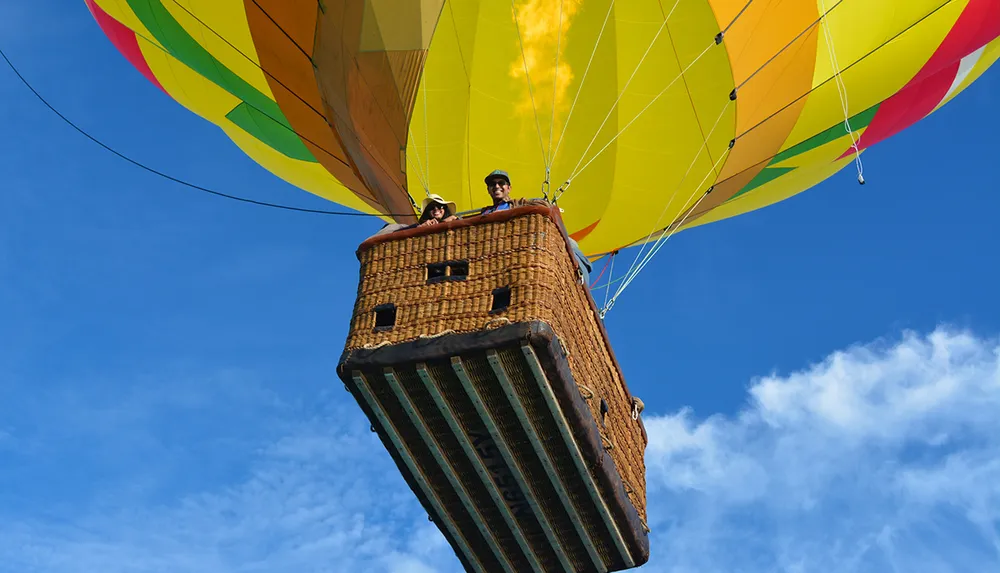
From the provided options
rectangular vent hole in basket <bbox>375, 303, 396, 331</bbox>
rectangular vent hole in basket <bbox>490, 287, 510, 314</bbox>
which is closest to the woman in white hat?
rectangular vent hole in basket <bbox>375, 303, 396, 331</bbox>

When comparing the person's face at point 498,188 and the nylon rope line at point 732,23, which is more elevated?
the nylon rope line at point 732,23

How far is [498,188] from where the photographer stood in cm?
638

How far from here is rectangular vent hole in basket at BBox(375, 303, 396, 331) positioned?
5.82 m

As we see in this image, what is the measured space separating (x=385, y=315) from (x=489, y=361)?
A: 579 mm

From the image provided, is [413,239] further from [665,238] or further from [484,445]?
[665,238]

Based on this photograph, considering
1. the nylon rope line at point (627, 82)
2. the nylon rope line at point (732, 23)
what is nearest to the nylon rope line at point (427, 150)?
the nylon rope line at point (627, 82)

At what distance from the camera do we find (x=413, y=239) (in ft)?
19.7

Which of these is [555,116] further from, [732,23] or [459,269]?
[459,269]

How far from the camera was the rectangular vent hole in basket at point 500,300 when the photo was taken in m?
5.62

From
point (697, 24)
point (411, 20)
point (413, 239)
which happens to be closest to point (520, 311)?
point (413, 239)

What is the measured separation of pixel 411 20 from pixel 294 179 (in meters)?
2.50

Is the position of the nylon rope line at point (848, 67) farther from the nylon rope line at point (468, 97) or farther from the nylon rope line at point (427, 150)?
the nylon rope line at point (427, 150)

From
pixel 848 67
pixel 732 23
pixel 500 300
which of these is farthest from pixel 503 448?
pixel 848 67

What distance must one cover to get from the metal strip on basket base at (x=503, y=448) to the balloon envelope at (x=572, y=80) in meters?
2.15
